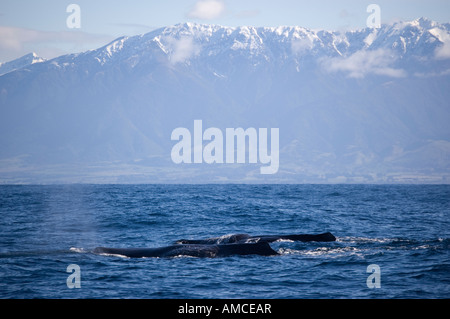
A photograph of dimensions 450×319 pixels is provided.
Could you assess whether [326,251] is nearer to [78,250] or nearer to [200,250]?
[200,250]

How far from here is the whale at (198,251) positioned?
95.5ft

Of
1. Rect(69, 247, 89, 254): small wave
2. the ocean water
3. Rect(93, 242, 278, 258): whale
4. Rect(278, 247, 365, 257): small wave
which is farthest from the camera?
Rect(69, 247, 89, 254): small wave

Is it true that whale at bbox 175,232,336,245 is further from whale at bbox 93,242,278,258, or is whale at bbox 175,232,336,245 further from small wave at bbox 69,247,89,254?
small wave at bbox 69,247,89,254

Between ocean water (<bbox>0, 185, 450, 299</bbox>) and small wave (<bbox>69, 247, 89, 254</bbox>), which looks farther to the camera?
small wave (<bbox>69, 247, 89, 254</bbox>)

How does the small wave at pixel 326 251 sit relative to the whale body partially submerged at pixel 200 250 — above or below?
below

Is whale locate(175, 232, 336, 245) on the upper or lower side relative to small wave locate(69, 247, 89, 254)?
upper

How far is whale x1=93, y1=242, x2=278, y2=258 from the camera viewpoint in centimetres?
2911

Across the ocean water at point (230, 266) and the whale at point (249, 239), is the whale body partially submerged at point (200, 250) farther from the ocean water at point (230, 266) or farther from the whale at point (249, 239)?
the whale at point (249, 239)

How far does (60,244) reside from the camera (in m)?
33.4

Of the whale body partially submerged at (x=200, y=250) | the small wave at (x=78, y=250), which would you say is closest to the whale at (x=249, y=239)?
the whale body partially submerged at (x=200, y=250)

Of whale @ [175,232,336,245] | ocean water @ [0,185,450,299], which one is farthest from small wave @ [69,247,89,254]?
whale @ [175,232,336,245]

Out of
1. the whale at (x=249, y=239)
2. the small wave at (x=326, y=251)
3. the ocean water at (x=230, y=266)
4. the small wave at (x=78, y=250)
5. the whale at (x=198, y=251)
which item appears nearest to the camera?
the ocean water at (x=230, y=266)
